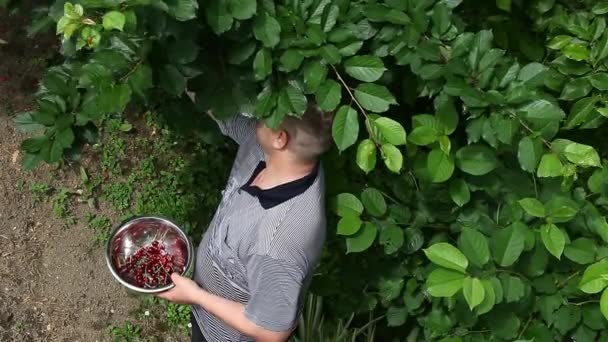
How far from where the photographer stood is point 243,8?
122 centimetres

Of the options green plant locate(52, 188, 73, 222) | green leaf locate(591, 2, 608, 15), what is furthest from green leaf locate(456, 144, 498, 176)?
green plant locate(52, 188, 73, 222)

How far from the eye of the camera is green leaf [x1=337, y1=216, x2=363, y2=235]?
68.9 inches

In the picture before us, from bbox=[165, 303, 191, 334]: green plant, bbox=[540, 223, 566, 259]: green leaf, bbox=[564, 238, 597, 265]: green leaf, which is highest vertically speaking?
bbox=[540, 223, 566, 259]: green leaf

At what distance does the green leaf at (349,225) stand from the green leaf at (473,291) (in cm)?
36

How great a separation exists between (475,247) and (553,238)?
150mm

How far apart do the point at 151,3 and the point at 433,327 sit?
1.33m

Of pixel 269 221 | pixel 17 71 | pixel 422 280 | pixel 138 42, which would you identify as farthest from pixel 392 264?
pixel 17 71

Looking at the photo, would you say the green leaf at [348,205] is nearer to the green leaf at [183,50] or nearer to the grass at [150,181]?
the green leaf at [183,50]

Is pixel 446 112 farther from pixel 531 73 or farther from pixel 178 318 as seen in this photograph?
pixel 178 318

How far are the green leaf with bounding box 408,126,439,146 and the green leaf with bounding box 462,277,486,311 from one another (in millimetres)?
275

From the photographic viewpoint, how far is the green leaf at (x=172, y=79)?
1.30 meters

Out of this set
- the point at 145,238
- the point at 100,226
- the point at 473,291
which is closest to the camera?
the point at 473,291

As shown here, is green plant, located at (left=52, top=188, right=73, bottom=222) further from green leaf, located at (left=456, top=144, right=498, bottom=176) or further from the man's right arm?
green leaf, located at (left=456, top=144, right=498, bottom=176)

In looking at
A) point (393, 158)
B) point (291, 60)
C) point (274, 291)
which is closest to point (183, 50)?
point (291, 60)
